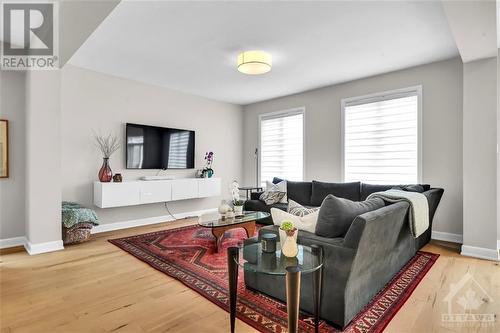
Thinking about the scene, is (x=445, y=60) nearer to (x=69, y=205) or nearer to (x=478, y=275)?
(x=478, y=275)

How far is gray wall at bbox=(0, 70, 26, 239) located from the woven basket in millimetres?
678

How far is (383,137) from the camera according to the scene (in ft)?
14.6

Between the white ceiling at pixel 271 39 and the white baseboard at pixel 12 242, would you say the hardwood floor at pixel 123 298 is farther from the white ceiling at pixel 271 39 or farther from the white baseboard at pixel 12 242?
the white ceiling at pixel 271 39

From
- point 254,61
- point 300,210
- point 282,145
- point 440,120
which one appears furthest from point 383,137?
point 300,210

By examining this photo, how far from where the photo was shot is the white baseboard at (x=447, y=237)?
3798 mm

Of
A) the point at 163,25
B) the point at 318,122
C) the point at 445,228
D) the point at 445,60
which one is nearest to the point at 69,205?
the point at 163,25

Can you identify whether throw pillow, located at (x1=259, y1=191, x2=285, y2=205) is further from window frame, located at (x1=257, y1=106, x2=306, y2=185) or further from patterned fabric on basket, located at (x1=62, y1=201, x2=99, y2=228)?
patterned fabric on basket, located at (x1=62, y1=201, x2=99, y2=228)

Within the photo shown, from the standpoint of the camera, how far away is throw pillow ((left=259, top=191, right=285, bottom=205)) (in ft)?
15.5

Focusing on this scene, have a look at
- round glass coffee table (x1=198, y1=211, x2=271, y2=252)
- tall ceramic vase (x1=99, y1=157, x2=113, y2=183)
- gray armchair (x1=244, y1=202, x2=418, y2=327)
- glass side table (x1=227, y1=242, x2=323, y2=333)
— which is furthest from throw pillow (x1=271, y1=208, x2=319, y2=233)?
tall ceramic vase (x1=99, y1=157, x2=113, y2=183)

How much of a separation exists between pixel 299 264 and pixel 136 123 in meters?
4.23

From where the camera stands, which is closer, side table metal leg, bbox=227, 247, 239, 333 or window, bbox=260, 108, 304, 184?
side table metal leg, bbox=227, 247, 239, 333

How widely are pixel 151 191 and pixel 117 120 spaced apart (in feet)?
4.42

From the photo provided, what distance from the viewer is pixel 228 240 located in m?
Answer: 3.81

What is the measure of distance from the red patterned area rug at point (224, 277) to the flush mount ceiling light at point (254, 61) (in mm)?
2350
